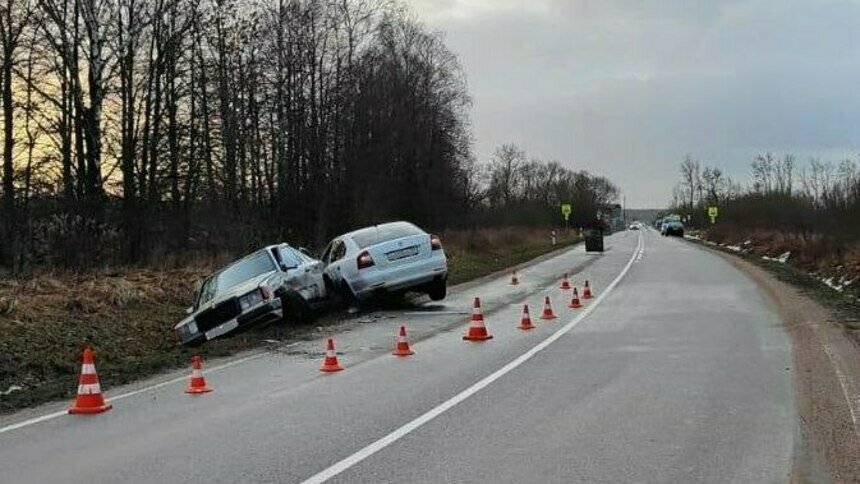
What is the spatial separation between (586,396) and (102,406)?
4758 mm

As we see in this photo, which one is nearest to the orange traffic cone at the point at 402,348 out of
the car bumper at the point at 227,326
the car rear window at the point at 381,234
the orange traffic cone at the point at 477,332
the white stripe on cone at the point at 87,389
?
the orange traffic cone at the point at 477,332

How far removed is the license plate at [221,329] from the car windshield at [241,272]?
3.45 ft

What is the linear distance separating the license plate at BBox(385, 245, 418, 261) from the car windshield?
2779 millimetres

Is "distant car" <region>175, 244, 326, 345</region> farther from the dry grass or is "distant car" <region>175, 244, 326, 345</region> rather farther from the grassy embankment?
the dry grass

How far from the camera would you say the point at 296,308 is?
1583 cm

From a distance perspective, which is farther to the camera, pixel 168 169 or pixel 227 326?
pixel 168 169

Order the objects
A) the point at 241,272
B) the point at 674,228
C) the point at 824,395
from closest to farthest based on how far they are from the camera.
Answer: the point at 824,395 → the point at 241,272 → the point at 674,228

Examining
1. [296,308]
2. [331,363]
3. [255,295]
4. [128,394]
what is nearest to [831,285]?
[296,308]

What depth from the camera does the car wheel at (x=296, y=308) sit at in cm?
1557

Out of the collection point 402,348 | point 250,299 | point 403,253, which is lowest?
point 402,348

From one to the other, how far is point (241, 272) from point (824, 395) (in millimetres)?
10208

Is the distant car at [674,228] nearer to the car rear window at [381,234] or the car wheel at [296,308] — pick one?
the car rear window at [381,234]

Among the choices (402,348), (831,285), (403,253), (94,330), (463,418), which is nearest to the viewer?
(463,418)

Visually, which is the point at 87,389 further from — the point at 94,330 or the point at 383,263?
the point at 383,263
